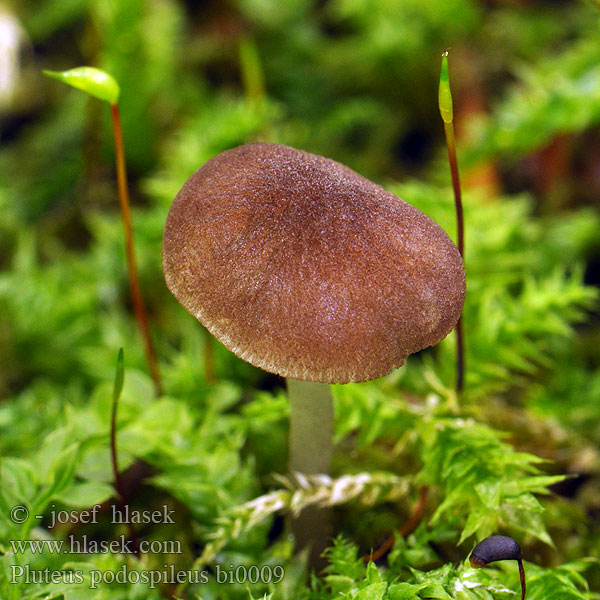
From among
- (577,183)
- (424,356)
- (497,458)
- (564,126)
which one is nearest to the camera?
(497,458)

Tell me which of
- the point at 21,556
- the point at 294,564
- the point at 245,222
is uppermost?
the point at 245,222

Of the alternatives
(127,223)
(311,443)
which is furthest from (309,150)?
(311,443)

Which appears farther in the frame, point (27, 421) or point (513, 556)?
point (27, 421)

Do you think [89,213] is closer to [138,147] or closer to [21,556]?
[138,147]

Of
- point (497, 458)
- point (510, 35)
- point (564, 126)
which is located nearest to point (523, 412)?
point (497, 458)

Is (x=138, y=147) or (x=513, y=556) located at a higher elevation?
(x=138, y=147)
